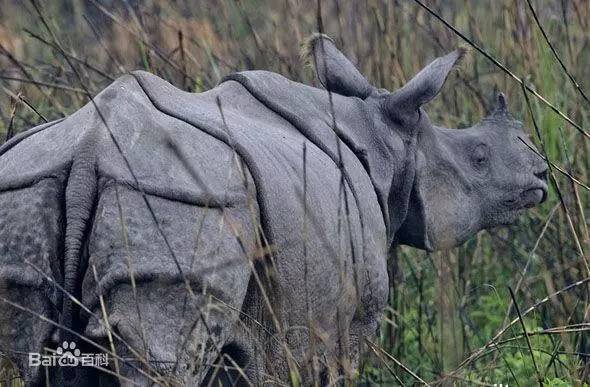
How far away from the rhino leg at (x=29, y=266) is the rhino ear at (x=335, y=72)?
1.99 metres

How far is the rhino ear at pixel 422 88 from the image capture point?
5.56m

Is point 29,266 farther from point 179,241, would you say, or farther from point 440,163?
point 440,163

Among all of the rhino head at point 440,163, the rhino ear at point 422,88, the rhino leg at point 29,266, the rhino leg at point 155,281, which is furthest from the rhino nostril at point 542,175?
the rhino leg at point 29,266

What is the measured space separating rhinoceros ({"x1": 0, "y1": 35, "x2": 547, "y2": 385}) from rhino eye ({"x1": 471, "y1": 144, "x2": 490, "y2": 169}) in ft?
3.68

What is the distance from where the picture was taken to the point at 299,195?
13.6 ft

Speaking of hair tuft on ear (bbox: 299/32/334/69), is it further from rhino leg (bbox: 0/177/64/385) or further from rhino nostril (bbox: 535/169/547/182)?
rhino leg (bbox: 0/177/64/385)

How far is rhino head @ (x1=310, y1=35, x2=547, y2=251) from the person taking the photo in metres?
5.64

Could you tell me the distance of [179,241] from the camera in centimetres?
396

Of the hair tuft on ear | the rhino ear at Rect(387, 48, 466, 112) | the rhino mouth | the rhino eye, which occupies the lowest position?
the rhino mouth

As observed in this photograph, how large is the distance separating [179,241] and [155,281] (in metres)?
0.13

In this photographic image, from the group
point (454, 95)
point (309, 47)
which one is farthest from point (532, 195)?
point (454, 95)

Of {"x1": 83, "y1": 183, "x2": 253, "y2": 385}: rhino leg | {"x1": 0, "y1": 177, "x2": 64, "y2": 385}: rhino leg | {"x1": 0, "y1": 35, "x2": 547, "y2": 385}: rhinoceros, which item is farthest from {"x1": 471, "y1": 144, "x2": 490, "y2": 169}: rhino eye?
{"x1": 0, "y1": 177, "x2": 64, "y2": 385}: rhino leg

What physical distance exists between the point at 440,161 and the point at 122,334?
2281mm

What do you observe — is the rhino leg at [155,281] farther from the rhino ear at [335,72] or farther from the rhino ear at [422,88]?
the rhino ear at [335,72]
